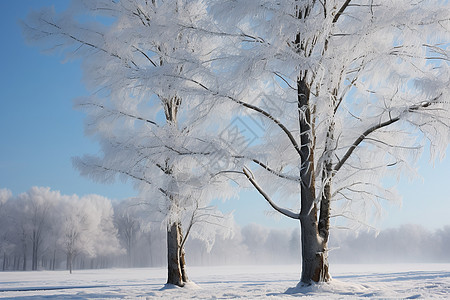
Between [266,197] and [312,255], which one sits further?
[266,197]

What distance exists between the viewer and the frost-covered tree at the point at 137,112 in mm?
8797

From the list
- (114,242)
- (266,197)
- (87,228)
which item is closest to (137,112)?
(266,197)

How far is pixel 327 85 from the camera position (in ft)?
27.9

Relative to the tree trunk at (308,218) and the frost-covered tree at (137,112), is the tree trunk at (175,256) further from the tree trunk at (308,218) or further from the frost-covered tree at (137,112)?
the tree trunk at (308,218)

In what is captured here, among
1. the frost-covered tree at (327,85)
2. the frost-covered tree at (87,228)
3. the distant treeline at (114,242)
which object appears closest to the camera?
the frost-covered tree at (327,85)

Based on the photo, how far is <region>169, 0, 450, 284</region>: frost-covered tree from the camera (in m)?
7.35

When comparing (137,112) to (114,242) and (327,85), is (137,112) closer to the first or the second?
(327,85)

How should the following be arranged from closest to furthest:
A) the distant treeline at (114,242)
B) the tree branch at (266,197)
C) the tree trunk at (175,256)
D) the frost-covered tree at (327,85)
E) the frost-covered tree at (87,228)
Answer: the frost-covered tree at (327,85) → the tree branch at (266,197) → the tree trunk at (175,256) → the frost-covered tree at (87,228) → the distant treeline at (114,242)

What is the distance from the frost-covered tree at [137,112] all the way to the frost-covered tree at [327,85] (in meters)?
1.14

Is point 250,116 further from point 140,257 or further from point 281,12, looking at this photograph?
point 140,257

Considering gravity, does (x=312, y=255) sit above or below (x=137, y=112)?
below

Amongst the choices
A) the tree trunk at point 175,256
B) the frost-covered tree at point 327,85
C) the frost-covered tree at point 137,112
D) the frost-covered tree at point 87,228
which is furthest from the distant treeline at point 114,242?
the frost-covered tree at point 327,85

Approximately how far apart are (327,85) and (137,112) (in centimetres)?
637

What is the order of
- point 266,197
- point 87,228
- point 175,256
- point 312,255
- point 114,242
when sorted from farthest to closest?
point 114,242, point 87,228, point 175,256, point 266,197, point 312,255
